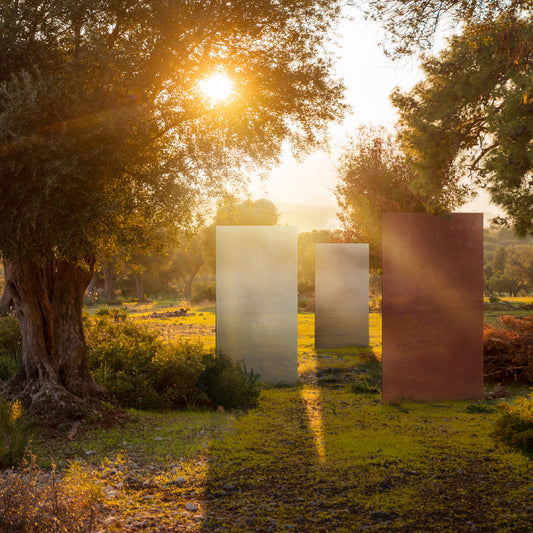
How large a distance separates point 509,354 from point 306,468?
6449 millimetres

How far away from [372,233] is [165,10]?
488 inches

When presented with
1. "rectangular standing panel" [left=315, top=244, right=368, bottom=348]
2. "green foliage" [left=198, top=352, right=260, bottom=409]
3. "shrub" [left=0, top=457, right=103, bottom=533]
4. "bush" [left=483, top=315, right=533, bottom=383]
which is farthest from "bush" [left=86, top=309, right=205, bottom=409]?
"rectangular standing panel" [left=315, top=244, right=368, bottom=348]

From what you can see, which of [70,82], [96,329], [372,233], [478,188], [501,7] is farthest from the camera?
[372,233]

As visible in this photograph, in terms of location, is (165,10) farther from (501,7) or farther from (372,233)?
(372,233)

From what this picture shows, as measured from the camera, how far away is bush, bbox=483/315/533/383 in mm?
10617

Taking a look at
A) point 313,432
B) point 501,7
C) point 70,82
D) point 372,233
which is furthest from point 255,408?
point 372,233

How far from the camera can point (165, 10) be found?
689 cm

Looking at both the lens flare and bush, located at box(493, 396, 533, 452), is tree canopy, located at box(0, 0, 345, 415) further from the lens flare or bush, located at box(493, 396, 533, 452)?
bush, located at box(493, 396, 533, 452)

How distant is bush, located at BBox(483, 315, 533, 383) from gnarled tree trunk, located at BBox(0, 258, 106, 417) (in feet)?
25.0

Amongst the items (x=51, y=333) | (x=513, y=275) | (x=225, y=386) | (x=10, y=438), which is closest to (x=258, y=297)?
(x=225, y=386)

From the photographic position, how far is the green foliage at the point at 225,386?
9.00 m

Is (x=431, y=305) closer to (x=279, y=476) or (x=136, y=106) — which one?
(x=279, y=476)

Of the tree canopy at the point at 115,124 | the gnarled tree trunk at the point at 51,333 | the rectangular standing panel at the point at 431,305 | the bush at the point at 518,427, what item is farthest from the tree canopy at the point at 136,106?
the bush at the point at 518,427

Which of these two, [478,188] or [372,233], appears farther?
[372,233]
